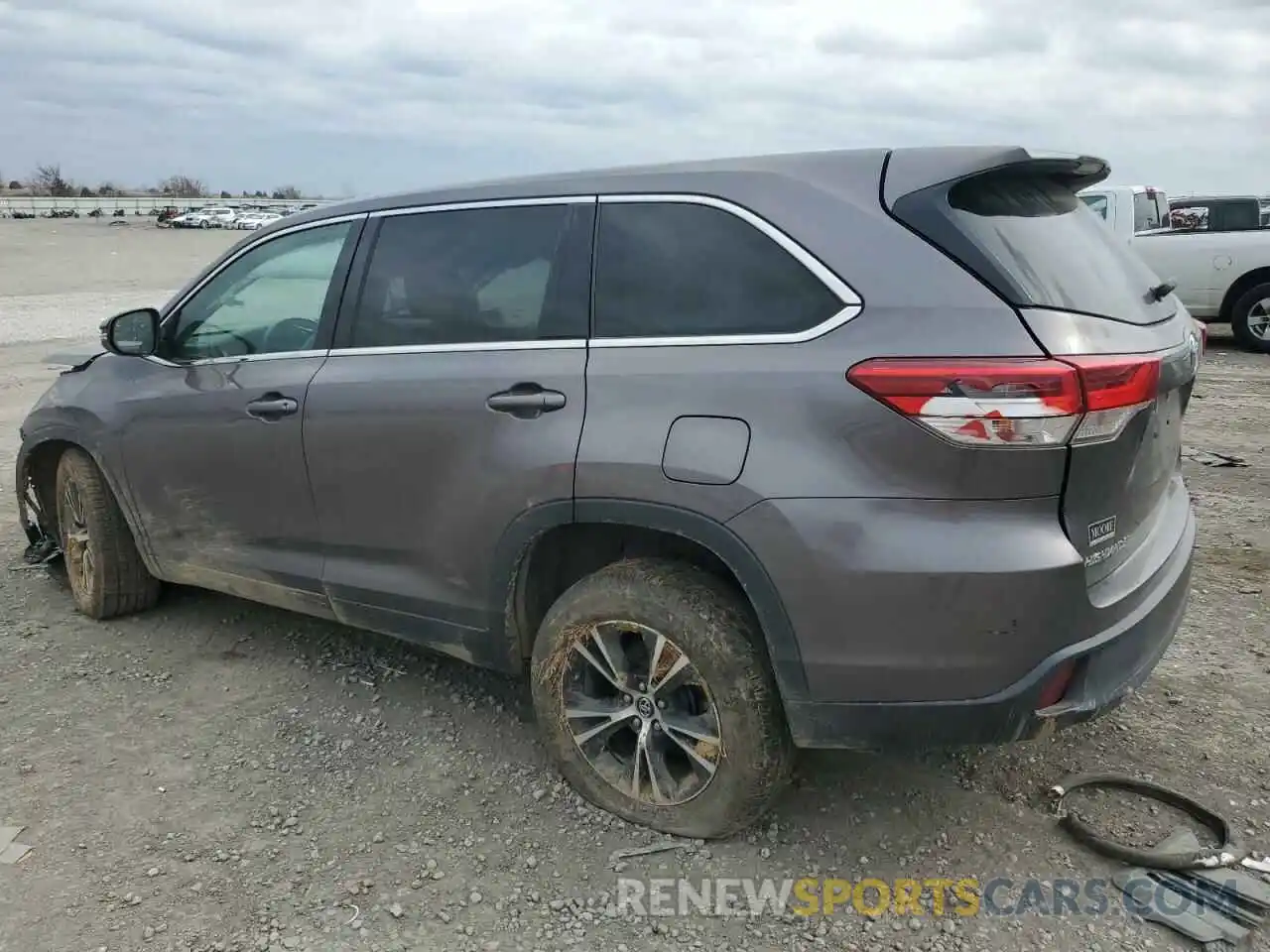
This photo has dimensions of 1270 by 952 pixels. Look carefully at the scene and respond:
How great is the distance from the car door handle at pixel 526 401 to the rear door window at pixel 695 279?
0.22 meters

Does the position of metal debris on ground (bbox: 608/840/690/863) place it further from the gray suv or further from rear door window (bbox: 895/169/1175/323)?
rear door window (bbox: 895/169/1175/323)

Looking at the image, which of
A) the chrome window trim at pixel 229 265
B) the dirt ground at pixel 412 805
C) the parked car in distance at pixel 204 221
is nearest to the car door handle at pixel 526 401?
the chrome window trim at pixel 229 265

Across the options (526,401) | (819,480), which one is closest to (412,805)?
(526,401)

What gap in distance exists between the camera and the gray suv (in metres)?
2.41

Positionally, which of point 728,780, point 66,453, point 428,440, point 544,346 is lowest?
point 728,780

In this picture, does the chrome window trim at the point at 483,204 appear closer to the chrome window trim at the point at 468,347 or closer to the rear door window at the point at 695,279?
the rear door window at the point at 695,279

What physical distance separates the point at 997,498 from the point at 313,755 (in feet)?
7.62

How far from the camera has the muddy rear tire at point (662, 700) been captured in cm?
274

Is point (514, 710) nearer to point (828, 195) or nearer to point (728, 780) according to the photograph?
point (728, 780)

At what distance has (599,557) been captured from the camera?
3145 mm

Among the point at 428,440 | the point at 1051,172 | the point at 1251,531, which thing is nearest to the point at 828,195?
the point at 1051,172

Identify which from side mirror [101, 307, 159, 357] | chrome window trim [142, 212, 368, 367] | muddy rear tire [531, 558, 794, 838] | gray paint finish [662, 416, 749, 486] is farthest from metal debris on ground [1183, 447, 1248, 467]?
side mirror [101, 307, 159, 357]

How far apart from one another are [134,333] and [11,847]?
1.96 meters

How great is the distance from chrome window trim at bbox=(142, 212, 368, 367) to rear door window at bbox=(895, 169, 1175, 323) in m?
1.99
